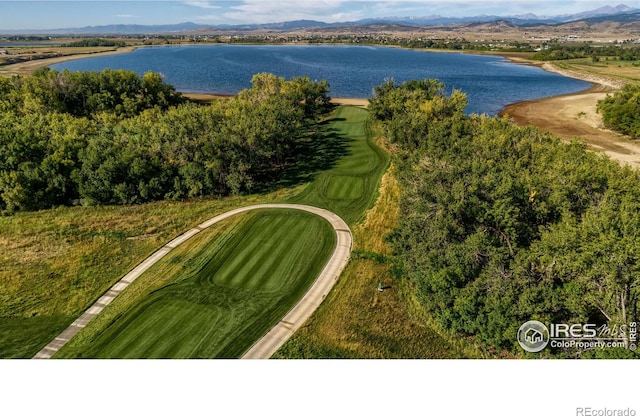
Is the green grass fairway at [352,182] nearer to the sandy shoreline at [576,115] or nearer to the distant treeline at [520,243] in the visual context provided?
the distant treeline at [520,243]

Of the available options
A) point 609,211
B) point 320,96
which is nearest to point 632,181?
point 609,211

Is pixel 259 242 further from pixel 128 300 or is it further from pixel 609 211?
pixel 609 211

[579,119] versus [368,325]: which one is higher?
[579,119]

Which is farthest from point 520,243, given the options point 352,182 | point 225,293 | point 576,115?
point 576,115

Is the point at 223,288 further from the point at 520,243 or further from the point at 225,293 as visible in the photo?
the point at 520,243

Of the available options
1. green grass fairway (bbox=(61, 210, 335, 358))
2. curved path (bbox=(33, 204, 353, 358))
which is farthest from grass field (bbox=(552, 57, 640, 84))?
green grass fairway (bbox=(61, 210, 335, 358))

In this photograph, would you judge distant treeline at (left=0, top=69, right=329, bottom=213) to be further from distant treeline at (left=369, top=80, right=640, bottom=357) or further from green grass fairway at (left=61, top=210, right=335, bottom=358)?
distant treeline at (left=369, top=80, right=640, bottom=357)
